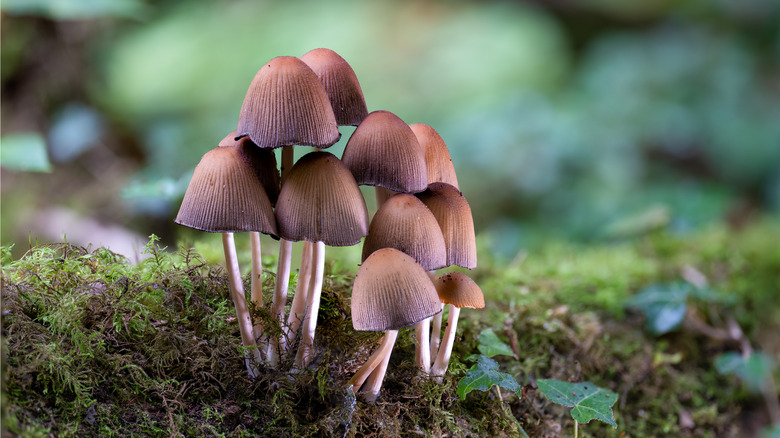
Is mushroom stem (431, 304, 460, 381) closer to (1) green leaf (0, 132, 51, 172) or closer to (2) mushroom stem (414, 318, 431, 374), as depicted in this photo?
(2) mushroom stem (414, 318, 431, 374)

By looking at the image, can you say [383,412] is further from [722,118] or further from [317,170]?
[722,118]

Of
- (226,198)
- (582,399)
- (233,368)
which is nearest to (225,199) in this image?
(226,198)

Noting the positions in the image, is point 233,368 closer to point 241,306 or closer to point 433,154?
point 241,306

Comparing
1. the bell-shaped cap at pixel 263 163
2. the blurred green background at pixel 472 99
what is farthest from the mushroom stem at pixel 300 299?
the blurred green background at pixel 472 99

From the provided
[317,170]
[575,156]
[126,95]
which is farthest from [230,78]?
[317,170]

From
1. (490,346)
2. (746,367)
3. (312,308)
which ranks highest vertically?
(312,308)

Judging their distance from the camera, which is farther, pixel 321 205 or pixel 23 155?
pixel 23 155

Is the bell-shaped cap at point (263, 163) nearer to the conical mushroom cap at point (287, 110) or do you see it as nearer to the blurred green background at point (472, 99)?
the conical mushroom cap at point (287, 110)
